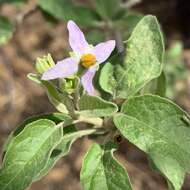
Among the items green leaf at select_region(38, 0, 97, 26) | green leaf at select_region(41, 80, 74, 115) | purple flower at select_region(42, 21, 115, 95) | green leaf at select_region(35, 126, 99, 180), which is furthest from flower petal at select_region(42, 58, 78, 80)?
green leaf at select_region(38, 0, 97, 26)

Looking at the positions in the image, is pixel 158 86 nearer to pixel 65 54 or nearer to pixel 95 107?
pixel 95 107

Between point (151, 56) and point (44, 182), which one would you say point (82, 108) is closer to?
point (151, 56)

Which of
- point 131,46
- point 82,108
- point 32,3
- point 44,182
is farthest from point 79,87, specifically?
point 32,3

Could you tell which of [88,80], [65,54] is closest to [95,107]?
[88,80]

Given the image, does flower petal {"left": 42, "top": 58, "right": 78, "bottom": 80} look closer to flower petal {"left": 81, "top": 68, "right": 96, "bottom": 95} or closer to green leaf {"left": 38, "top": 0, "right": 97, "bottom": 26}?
flower petal {"left": 81, "top": 68, "right": 96, "bottom": 95}

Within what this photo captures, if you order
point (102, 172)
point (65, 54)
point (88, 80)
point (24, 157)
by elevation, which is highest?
point (88, 80)

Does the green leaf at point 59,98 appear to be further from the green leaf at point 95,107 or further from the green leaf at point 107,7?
the green leaf at point 107,7

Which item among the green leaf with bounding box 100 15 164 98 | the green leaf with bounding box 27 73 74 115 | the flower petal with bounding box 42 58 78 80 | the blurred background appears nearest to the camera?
the flower petal with bounding box 42 58 78 80
